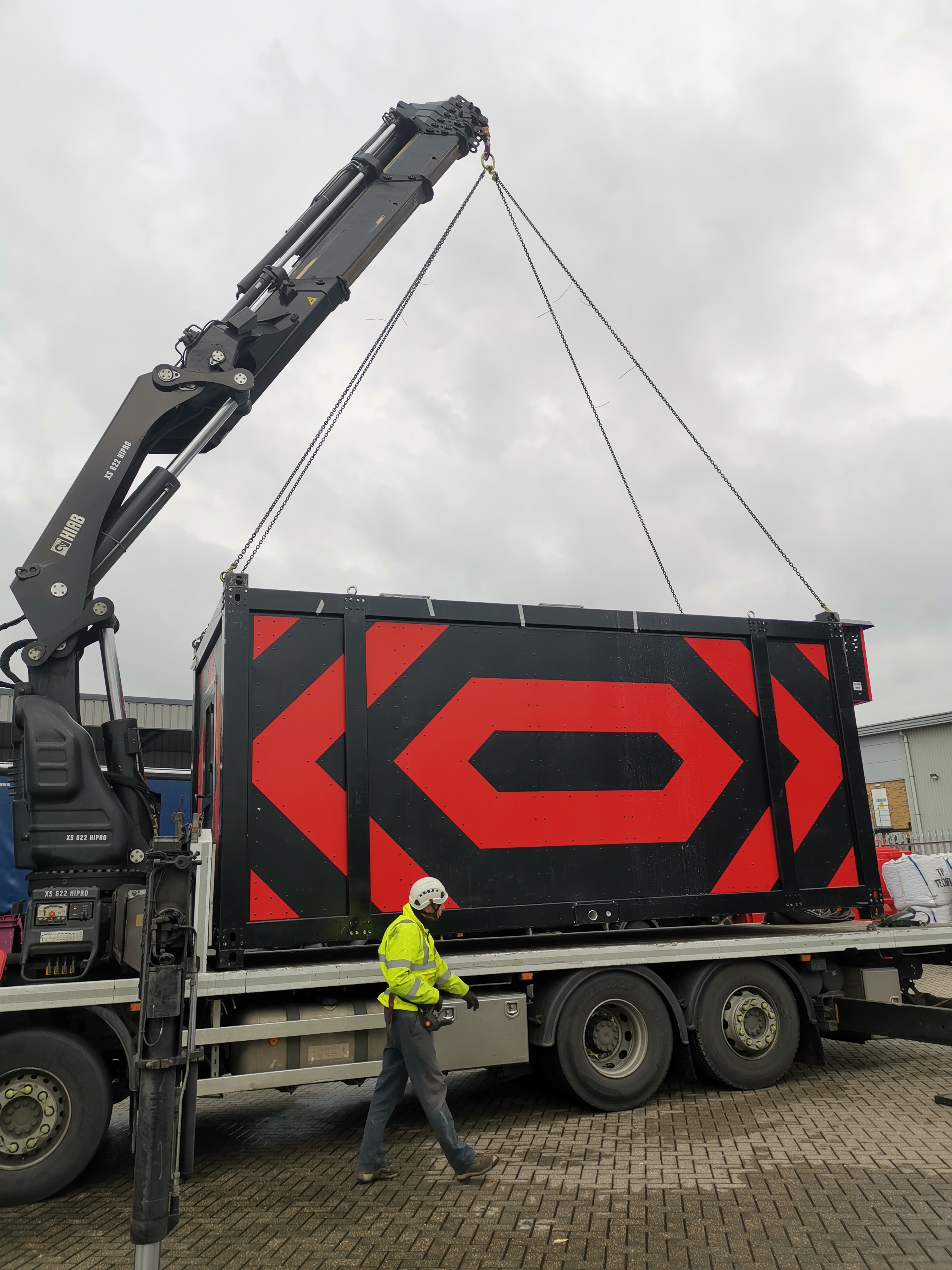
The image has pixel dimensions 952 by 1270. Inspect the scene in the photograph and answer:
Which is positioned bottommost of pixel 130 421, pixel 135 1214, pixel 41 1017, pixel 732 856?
pixel 135 1214

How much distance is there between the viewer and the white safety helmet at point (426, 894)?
5473mm

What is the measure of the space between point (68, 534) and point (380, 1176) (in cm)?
459

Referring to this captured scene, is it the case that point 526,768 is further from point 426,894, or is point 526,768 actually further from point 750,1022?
point 750,1022

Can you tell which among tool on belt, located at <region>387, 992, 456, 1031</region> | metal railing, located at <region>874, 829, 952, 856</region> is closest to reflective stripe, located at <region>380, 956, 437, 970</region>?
tool on belt, located at <region>387, 992, 456, 1031</region>

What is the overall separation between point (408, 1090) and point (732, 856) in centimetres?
337

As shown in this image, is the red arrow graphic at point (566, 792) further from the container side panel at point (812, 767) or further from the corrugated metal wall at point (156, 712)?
the corrugated metal wall at point (156, 712)

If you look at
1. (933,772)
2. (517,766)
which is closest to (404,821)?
(517,766)

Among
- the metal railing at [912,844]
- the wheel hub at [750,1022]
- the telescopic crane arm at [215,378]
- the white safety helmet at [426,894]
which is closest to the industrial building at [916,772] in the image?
the metal railing at [912,844]

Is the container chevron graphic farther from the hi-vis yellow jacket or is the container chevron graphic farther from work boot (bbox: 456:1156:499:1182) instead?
work boot (bbox: 456:1156:499:1182)

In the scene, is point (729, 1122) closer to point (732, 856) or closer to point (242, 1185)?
point (732, 856)

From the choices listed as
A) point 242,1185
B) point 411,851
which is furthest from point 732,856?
point 242,1185

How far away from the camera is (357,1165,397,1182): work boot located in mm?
5293

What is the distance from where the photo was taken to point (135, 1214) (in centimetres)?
350

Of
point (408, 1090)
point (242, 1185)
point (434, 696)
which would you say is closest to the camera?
point (242, 1185)
